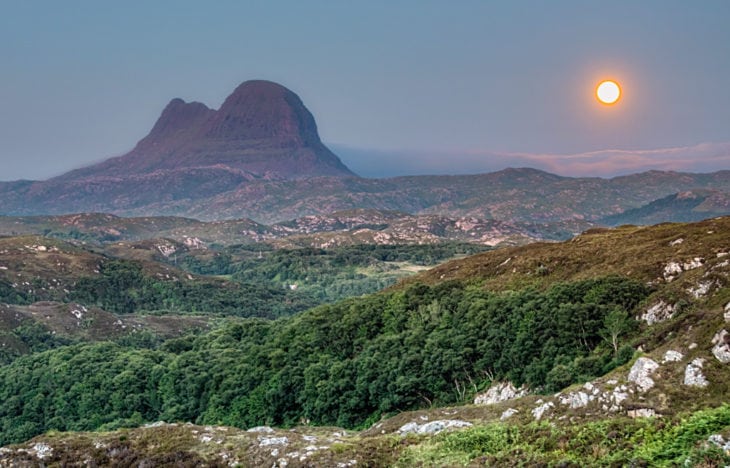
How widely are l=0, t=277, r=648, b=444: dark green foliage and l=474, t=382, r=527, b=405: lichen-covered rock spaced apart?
5.16ft

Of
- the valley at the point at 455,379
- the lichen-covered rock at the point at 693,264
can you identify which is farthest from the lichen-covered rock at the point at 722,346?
the lichen-covered rock at the point at 693,264

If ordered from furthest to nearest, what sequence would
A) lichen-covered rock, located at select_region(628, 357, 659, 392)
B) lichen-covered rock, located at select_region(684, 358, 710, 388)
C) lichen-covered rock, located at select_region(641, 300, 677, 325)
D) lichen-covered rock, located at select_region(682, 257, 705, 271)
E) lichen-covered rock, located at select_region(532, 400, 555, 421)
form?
lichen-covered rock, located at select_region(682, 257, 705, 271) → lichen-covered rock, located at select_region(641, 300, 677, 325) → lichen-covered rock, located at select_region(628, 357, 659, 392) → lichen-covered rock, located at select_region(532, 400, 555, 421) → lichen-covered rock, located at select_region(684, 358, 710, 388)

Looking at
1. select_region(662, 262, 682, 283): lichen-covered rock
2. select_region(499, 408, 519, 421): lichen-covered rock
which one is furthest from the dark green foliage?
select_region(499, 408, 519, 421): lichen-covered rock

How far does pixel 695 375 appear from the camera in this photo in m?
35.0

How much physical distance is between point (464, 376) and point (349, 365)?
76.7ft

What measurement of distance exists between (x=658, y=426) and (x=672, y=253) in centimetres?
6926

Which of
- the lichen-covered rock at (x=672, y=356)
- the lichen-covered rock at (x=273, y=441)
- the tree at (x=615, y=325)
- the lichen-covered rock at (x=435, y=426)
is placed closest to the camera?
the lichen-covered rock at (x=273, y=441)

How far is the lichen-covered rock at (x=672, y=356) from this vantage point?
125 feet

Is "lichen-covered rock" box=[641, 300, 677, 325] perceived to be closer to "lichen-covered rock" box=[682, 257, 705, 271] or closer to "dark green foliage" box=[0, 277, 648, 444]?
"dark green foliage" box=[0, 277, 648, 444]

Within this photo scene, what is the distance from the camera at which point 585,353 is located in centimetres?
6538

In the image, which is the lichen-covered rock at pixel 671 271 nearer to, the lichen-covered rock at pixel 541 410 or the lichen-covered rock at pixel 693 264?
the lichen-covered rock at pixel 693 264

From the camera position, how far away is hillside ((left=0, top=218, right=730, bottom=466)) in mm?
31312

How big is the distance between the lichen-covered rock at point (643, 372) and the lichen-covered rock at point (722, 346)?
13.3 feet

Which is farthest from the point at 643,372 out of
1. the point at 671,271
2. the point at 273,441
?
the point at 671,271
